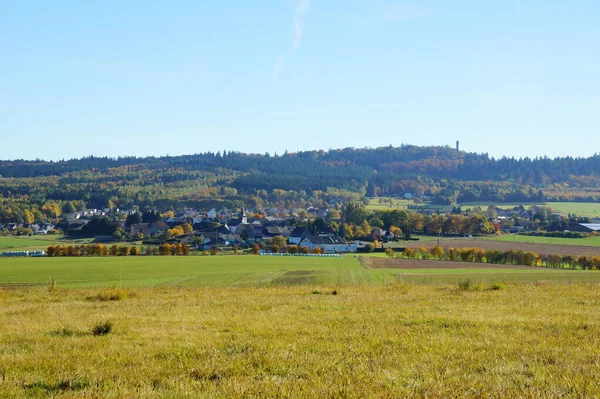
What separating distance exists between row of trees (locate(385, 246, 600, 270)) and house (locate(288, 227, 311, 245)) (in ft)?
82.4

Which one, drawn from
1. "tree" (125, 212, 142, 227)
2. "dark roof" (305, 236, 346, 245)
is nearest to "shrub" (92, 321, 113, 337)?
"dark roof" (305, 236, 346, 245)

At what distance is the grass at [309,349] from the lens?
27.3ft

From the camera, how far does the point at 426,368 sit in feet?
30.8

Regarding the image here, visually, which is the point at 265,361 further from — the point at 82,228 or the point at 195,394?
the point at 82,228

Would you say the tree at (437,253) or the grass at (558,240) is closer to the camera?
the tree at (437,253)

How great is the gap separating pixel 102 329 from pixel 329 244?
8756 centimetres

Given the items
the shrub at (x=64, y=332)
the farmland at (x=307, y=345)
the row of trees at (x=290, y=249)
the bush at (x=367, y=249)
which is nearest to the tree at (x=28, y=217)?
the row of trees at (x=290, y=249)

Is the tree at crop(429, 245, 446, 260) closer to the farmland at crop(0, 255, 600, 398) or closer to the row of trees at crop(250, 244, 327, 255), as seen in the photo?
Answer: the row of trees at crop(250, 244, 327, 255)

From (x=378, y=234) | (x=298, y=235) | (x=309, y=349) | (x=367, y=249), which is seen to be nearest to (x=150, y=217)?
(x=298, y=235)

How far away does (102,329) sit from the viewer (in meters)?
13.4

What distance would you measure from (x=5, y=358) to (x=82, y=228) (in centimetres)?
11440

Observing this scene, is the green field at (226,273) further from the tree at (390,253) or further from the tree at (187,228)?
the tree at (187,228)

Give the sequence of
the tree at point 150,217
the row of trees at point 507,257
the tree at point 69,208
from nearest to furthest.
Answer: the row of trees at point 507,257 < the tree at point 150,217 < the tree at point 69,208

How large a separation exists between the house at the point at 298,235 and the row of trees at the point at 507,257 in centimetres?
2510
